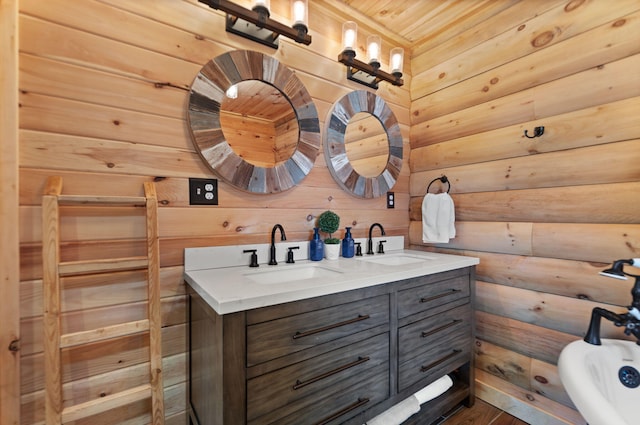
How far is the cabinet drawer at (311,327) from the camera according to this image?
937mm

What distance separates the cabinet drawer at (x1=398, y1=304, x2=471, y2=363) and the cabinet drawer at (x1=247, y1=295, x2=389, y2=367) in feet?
0.63

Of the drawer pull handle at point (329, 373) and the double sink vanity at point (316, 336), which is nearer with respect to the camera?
the double sink vanity at point (316, 336)

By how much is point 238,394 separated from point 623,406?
1515 mm

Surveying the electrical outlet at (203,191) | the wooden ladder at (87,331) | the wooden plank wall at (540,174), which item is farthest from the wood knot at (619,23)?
the wooden ladder at (87,331)

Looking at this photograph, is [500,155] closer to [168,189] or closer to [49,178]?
[168,189]

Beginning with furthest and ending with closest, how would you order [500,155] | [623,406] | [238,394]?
[500,155], [623,406], [238,394]

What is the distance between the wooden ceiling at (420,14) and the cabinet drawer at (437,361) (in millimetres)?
2045

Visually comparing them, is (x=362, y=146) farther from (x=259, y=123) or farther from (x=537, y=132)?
(x=537, y=132)

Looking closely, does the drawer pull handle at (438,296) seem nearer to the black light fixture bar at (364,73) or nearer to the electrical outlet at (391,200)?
the electrical outlet at (391,200)

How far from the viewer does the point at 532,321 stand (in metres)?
1.63

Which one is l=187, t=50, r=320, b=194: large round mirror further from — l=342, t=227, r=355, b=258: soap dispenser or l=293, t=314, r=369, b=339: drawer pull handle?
l=293, t=314, r=369, b=339: drawer pull handle

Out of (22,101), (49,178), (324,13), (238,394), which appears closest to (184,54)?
(22,101)

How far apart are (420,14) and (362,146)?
0.97m

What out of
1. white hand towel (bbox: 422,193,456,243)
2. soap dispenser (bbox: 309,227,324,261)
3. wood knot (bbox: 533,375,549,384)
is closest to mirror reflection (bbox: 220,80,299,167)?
soap dispenser (bbox: 309,227,324,261)
